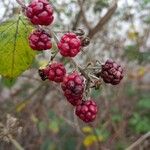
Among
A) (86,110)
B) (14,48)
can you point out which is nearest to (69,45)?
(86,110)

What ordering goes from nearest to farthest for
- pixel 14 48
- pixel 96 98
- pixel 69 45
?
pixel 69 45 → pixel 14 48 → pixel 96 98

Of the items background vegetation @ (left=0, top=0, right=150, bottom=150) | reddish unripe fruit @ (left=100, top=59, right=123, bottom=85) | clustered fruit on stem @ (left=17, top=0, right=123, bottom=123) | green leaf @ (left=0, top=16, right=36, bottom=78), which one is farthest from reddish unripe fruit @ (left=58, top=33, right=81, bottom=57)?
background vegetation @ (left=0, top=0, right=150, bottom=150)

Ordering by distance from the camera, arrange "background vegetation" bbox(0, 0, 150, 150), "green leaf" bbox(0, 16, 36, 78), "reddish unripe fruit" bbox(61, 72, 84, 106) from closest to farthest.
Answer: "reddish unripe fruit" bbox(61, 72, 84, 106)
"green leaf" bbox(0, 16, 36, 78)
"background vegetation" bbox(0, 0, 150, 150)

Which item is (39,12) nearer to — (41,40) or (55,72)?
(41,40)

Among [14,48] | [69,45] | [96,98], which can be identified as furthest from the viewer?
[96,98]

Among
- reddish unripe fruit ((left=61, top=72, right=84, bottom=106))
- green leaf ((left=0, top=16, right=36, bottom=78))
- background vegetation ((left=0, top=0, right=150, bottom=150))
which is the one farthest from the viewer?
background vegetation ((left=0, top=0, right=150, bottom=150))

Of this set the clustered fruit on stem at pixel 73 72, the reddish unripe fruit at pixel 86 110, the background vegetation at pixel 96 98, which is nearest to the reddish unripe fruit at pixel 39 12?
the clustered fruit on stem at pixel 73 72

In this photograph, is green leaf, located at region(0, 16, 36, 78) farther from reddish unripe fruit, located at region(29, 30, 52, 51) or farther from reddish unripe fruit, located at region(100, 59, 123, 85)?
reddish unripe fruit, located at region(100, 59, 123, 85)

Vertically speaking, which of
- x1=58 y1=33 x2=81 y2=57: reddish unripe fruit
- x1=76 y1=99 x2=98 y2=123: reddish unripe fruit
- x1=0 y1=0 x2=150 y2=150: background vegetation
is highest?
x1=58 y1=33 x2=81 y2=57: reddish unripe fruit

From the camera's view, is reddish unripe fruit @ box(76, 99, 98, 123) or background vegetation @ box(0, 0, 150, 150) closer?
reddish unripe fruit @ box(76, 99, 98, 123)
